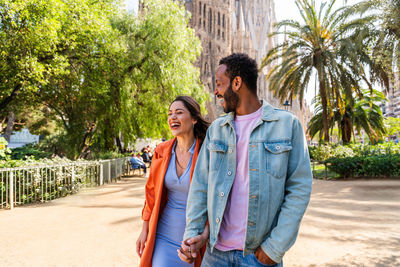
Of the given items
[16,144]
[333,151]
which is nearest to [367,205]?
[333,151]

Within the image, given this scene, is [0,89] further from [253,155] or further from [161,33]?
[253,155]

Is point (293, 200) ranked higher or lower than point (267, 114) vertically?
lower

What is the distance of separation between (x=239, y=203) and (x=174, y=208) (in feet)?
2.67

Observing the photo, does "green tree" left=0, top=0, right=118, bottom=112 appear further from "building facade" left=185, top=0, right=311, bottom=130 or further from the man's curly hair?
"building facade" left=185, top=0, right=311, bottom=130

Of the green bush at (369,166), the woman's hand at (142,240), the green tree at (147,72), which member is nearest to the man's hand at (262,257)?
the woman's hand at (142,240)

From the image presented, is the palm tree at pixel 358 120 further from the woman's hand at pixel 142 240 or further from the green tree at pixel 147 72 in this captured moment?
the woman's hand at pixel 142 240

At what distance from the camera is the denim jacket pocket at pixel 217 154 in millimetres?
1616

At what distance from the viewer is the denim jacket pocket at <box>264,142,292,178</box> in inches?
57.2

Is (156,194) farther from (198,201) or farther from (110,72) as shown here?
(110,72)

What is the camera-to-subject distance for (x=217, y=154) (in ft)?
5.36

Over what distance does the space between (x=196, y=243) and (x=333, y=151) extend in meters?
15.8

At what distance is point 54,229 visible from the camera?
530cm

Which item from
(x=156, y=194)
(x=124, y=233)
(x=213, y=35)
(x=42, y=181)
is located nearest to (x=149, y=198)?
(x=156, y=194)

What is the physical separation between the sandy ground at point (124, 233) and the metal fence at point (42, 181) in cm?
38
